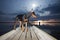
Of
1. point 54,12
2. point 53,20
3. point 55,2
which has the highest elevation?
point 55,2

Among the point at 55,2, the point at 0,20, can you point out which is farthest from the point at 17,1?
the point at 55,2

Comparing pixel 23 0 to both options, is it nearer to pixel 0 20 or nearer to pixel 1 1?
pixel 1 1

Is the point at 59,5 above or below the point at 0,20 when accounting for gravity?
above

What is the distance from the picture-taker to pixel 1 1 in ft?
23.0

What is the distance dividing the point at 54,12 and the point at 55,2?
63 cm

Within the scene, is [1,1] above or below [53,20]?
above

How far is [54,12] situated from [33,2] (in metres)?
1.37

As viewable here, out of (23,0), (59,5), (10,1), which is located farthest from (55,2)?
(10,1)

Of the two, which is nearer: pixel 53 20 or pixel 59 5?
pixel 59 5

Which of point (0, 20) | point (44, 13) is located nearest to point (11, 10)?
point (0, 20)

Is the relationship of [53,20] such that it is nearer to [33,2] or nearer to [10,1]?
[33,2]

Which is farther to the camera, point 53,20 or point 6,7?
point 53,20

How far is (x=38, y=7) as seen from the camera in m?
7.06

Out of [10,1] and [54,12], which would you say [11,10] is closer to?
[10,1]
